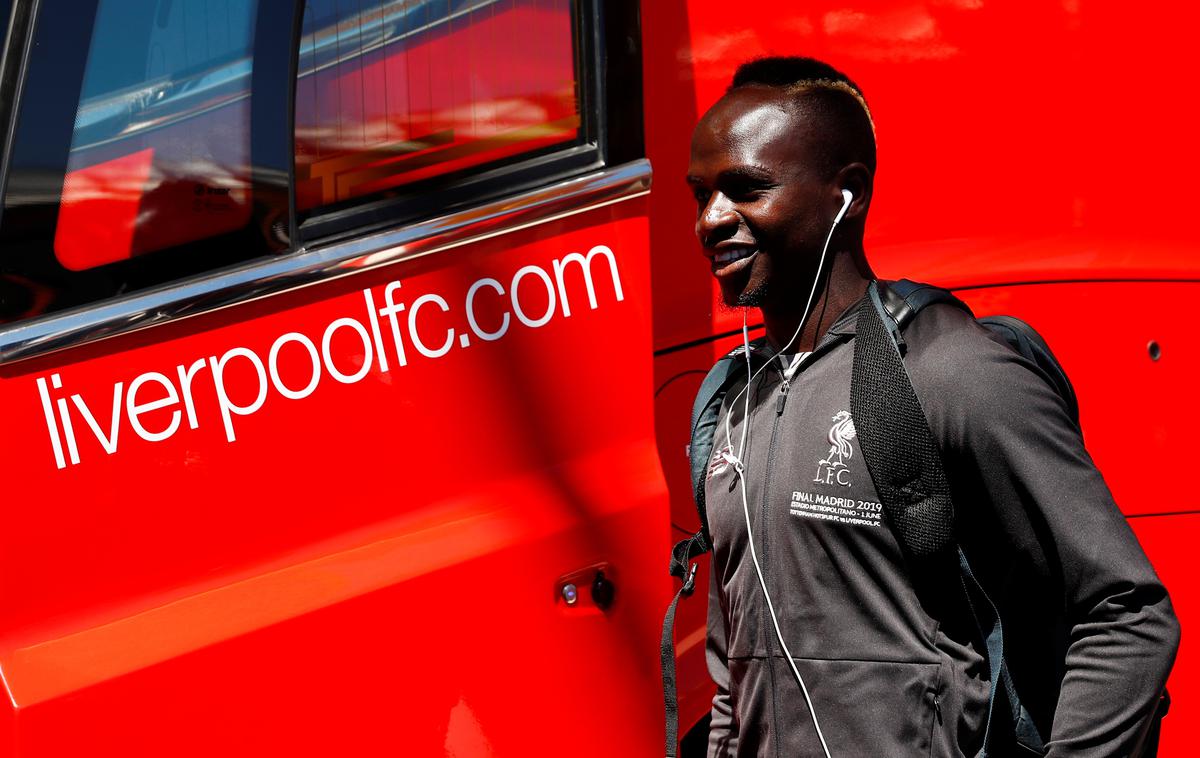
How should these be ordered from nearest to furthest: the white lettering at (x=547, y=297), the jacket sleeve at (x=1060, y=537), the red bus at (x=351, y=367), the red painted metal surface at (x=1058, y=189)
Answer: the jacket sleeve at (x=1060, y=537)
the red bus at (x=351, y=367)
the white lettering at (x=547, y=297)
the red painted metal surface at (x=1058, y=189)

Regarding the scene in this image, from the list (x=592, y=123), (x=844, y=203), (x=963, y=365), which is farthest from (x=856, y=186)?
(x=592, y=123)

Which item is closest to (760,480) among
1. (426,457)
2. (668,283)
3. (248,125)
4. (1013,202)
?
(426,457)

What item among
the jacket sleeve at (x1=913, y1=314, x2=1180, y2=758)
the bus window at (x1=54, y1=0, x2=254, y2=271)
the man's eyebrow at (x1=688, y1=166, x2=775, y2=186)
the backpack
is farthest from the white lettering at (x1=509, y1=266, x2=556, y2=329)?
the jacket sleeve at (x1=913, y1=314, x2=1180, y2=758)

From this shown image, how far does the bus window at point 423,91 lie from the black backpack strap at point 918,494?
35.6 inches

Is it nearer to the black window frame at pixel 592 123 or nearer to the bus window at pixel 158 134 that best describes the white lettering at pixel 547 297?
the black window frame at pixel 592 123

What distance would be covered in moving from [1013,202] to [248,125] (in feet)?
4.82

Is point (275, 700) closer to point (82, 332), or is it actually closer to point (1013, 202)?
point (82, 332)

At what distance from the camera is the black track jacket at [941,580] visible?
144cm

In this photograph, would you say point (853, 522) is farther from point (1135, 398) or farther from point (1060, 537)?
point (1135, 398)

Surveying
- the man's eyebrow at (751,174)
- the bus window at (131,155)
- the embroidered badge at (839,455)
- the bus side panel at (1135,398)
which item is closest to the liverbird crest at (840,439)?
the embroidered badge at (839,455)

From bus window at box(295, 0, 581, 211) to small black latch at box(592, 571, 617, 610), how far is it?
71 centimetres

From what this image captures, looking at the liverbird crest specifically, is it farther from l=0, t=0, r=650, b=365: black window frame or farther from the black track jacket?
l=0, t=0, r=650, b=365: black window frame

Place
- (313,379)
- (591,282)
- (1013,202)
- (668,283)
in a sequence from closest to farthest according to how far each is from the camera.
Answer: (313,379), (591,282), (668,283), (1013,202)

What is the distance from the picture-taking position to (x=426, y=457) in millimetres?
2115
